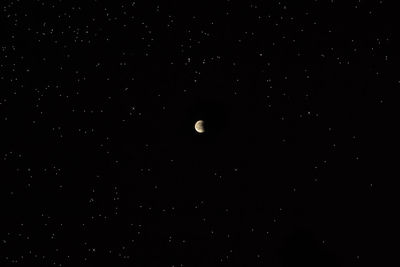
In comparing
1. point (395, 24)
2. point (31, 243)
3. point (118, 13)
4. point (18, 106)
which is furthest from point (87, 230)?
point (395, 24)

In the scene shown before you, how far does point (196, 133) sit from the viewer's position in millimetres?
708

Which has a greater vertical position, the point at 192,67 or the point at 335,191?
the point at 192,67

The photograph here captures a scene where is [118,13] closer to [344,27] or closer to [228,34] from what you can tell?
[228,34]

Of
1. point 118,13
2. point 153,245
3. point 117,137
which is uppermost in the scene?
point 118,13

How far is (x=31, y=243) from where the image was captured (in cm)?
70

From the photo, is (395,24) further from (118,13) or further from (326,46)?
(118,13)

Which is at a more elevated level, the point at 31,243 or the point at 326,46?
the point at 326,46

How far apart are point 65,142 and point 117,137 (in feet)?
0.30

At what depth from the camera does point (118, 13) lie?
681 millimetres

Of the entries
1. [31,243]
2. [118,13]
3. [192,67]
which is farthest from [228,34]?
[31,243]

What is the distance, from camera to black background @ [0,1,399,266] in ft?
2.22

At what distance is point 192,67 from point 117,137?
0.18 meters

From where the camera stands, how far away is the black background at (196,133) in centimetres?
68

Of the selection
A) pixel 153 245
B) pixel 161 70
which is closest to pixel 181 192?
pixel 153 245
